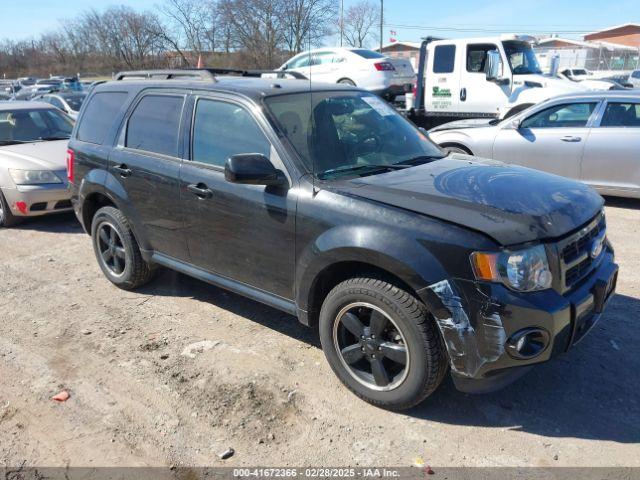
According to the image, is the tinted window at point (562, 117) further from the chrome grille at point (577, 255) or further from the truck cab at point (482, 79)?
Result: the chrome grille at point (577, 255)

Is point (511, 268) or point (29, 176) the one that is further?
point (29, 176)

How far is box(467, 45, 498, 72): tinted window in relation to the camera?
10823 mm

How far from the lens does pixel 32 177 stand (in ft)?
22.8

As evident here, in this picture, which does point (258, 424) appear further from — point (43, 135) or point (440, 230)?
point (43, 135)

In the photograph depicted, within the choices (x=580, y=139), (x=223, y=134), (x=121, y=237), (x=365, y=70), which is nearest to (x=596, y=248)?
(x=223, y=134)

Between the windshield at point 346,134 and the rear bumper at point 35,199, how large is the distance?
4.49 metres

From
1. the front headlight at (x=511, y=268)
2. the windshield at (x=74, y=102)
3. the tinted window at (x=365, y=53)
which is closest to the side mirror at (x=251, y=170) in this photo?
the front headlight at (x=511, y=268)

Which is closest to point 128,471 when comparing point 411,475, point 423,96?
point 411,475

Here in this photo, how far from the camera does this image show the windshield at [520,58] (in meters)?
10.7

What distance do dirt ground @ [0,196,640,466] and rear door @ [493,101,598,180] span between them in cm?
317

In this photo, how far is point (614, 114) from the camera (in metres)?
7.11

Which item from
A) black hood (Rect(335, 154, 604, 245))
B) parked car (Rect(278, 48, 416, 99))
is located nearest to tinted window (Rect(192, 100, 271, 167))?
black hood (Rect(335, 154, 604, 245))

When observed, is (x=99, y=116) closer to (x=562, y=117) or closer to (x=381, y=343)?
(x=381, y=343)

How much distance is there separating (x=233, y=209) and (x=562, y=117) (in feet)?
19.1
